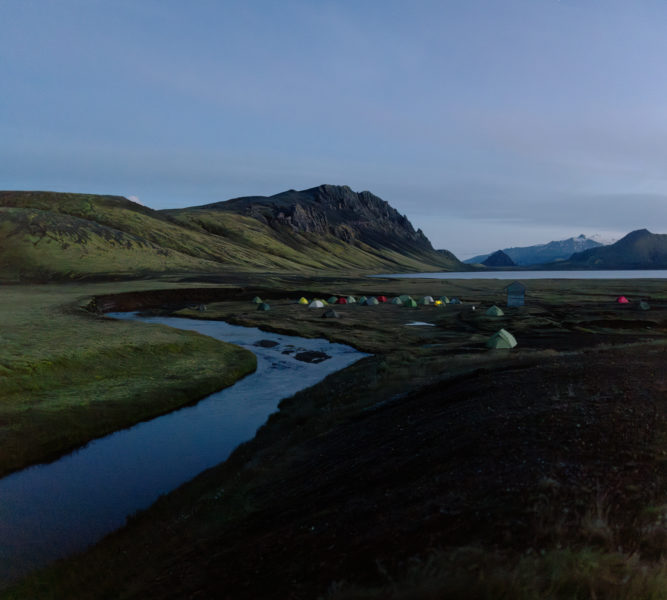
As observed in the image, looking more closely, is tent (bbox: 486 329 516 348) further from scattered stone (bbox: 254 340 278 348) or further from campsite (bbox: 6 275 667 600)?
scattered stone (bbox: 254 340 278 348)

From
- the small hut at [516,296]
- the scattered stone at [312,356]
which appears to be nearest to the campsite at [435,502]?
the scattered stone at [312,356]

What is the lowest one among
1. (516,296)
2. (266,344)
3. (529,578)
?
(266,344)

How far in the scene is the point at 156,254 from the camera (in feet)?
627

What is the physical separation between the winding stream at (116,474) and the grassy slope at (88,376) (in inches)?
67.2

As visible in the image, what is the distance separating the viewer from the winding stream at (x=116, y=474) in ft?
57.5

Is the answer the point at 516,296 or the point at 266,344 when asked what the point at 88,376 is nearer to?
the point at 266,344

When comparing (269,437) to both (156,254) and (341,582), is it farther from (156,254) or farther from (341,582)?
(156,254)

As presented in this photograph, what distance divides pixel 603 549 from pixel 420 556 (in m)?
3.18

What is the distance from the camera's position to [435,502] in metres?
10.2

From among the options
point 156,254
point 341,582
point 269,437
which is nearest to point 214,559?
point 341,582

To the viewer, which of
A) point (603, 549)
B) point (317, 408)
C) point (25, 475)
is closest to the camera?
point (603, 549)

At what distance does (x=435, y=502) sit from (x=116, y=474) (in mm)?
19953

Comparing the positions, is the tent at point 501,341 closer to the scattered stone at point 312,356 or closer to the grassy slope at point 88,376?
the scattered stone at point 312,356

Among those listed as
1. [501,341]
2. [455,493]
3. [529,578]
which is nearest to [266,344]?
[501,341]
